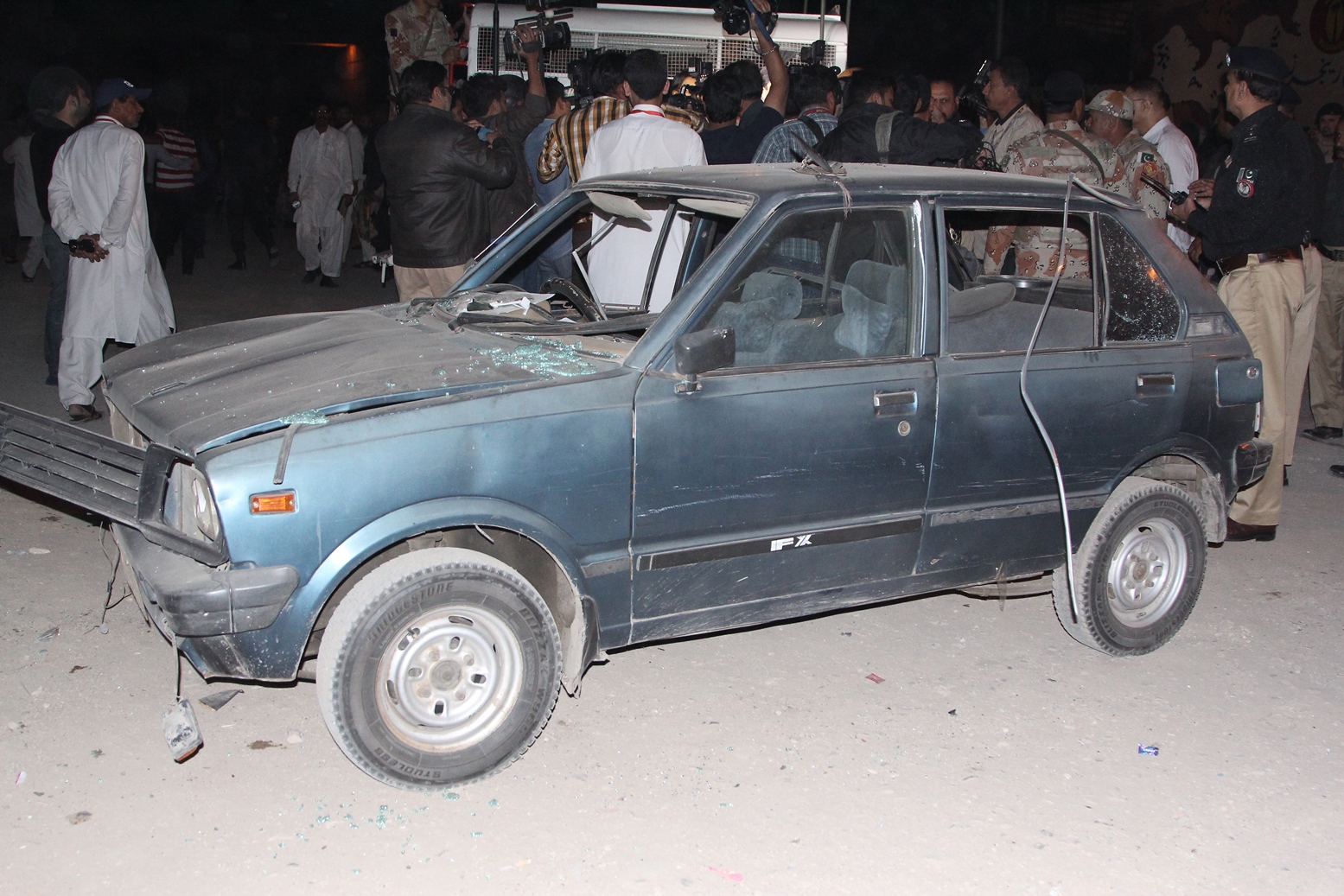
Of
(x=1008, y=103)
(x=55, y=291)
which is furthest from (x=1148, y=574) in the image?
(x=55, y=291)

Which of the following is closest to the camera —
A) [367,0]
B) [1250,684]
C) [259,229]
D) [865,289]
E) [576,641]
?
[576,641]

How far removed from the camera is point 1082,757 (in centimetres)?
363

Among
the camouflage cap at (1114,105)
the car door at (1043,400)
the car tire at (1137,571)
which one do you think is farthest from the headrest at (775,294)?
the camouflage cap at (1114,105)

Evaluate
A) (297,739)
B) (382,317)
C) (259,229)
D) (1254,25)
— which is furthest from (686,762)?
(1254,25)

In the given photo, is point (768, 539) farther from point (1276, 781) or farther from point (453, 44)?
point (453, 44)

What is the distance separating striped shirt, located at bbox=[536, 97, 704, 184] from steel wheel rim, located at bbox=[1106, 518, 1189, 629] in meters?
3.48

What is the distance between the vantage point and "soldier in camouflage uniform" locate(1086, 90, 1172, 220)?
21.3ft

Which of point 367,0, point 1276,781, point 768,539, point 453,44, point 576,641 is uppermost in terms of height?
point 367,0

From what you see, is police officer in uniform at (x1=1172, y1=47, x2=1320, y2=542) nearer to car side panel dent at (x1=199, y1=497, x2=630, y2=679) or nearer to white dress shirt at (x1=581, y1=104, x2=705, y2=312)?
white dress shirt at (x1=581, y1=104, x2=705, y2=312)

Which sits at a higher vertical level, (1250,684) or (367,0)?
(367,0)

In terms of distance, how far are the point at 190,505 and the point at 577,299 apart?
1.61 metres

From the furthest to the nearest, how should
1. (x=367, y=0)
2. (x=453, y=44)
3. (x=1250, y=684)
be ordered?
(x=367, y=0)
(x=453, y=44)
(x=1250, y=684)

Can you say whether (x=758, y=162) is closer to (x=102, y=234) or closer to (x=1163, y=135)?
(x=1163, y=135)

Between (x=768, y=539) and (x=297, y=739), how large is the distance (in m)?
1.58
